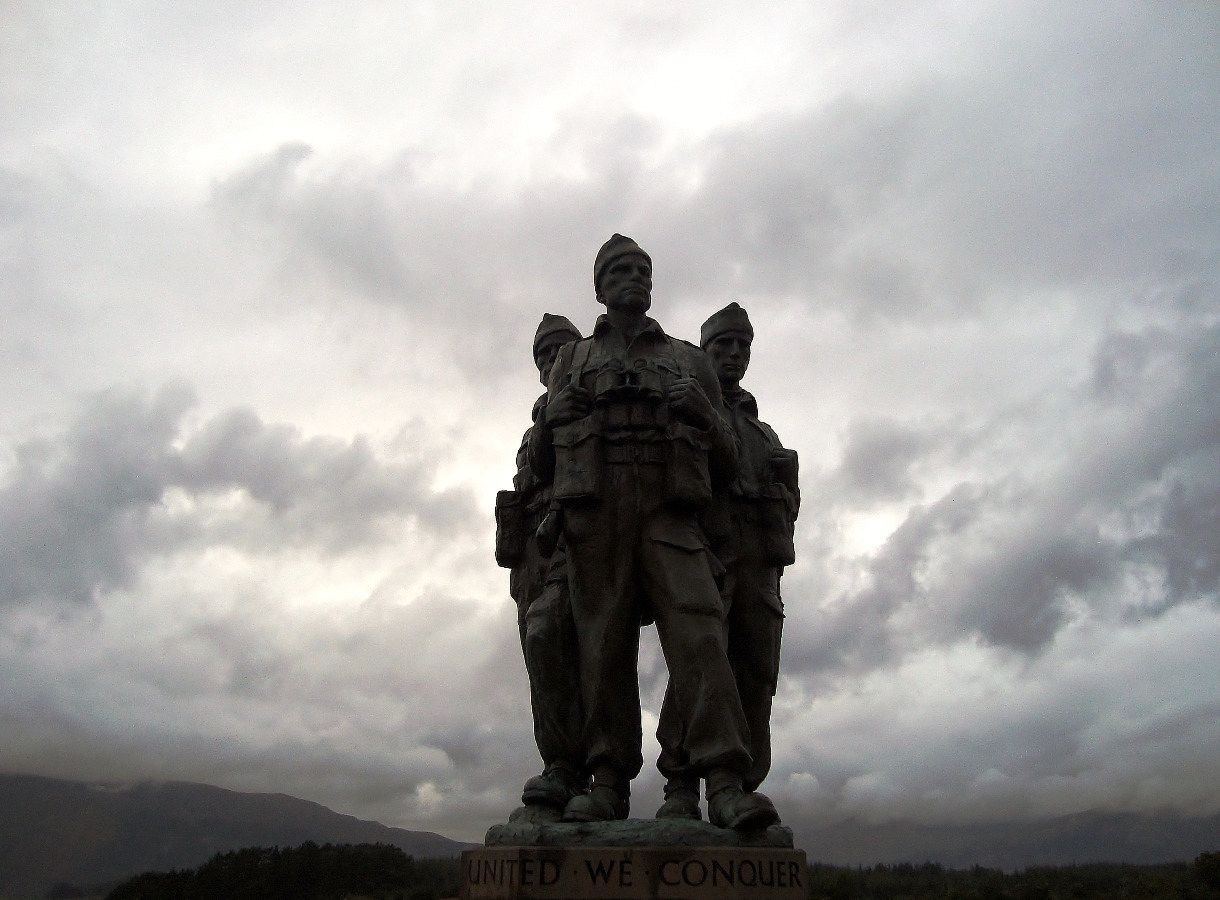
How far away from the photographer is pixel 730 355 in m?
8.84

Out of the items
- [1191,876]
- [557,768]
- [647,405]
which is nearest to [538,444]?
[647,405]

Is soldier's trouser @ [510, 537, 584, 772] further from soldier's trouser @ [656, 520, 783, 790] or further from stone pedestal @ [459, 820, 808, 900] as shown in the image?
soldier's trouser @ [656, 520, 783, 790]

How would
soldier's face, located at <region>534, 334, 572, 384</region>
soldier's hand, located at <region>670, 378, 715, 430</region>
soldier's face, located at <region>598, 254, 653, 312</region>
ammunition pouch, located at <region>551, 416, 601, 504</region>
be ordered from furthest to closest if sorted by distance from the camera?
soldier's face, located at <region>534, 334, 572, 384</region> < soldier's face, located at <region>598, 254, 653, 312</region> < soldier's hand, located at <region>670, 378, 715, 430</region> < ammunition pouch, located at <region>551, 416, 601, 504</region>

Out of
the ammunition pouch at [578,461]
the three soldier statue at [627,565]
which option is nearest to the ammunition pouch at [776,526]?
the three soldier statue at [627,565]

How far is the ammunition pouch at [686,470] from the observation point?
22.0 ft

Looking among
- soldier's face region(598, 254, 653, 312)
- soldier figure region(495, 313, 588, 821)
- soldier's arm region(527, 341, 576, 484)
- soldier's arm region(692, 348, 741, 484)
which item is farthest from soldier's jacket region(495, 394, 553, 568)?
soldier's arm region(692, 348, 741, 484)

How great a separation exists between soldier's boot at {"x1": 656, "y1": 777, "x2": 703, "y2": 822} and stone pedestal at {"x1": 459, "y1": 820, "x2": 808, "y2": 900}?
1.21 feet

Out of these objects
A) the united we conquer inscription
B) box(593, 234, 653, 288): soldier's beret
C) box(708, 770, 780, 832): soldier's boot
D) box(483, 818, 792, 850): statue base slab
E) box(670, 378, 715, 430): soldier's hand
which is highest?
box(593, 234, 653, 288): soldier's beret

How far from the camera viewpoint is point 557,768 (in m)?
6.77

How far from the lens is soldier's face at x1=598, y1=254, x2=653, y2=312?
7.32 metres

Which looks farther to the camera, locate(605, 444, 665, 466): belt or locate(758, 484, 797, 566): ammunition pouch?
locate(758, 484, 797, 566): ammunition pouch

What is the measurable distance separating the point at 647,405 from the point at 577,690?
7.57 ft

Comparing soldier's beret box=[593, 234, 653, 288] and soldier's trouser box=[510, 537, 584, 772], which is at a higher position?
soldier's beret box=[593, 234, 653, 288]

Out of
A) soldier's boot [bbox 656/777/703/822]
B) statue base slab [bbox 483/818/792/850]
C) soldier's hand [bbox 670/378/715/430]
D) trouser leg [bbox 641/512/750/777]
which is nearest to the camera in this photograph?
statue base slab [bbox 483/818/792/850]
